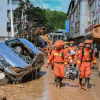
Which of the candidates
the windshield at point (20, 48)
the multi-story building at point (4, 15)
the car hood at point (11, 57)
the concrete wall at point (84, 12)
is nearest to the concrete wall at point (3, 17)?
the multi-story building at point (4, 15)

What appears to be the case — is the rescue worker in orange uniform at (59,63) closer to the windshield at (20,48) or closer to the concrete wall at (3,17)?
the windshield at (20,48)

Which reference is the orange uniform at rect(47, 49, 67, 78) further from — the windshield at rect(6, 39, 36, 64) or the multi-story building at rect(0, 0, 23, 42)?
the multi-story building at rect(0, 0, 23, 42)

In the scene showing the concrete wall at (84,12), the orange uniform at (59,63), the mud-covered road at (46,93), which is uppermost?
the concrete wall at (84,12)

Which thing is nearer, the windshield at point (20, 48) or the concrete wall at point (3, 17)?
the windshield at point (20, 48)

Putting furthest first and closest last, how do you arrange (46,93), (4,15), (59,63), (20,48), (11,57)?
1. (4,15)
2. (20,48)
3. (11,57)
4. (59,63)
5. (46,93)

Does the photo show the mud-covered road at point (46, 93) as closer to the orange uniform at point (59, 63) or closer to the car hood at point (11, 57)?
the orange uniform at point (59, 63)

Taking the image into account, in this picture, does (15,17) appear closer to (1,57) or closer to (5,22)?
(5,22)

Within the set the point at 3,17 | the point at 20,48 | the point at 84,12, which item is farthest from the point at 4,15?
the point at 20,48

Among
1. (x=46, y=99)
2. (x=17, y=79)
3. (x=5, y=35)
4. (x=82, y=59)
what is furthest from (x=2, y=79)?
(x=5, y=35)

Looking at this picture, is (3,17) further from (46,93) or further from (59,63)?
(46,93)

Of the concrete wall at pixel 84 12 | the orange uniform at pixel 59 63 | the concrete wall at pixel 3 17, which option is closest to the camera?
the orange uniform at pixel 59 63

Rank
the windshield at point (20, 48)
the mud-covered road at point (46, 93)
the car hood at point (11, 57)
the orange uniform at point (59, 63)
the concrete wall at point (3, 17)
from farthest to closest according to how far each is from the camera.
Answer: the concrete wall at point (3, 17), the windshield at point (20, 48), the car hood at point (11, 57), the orange uniform at point (59, 63), the mud-covered road at point (46, 93)

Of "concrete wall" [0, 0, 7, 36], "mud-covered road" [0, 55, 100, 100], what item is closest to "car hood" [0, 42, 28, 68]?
"mud-covered road" [0, 55, 100, 100]

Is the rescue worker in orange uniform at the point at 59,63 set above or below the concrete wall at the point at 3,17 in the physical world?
below
